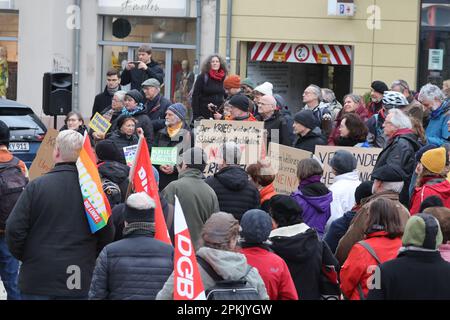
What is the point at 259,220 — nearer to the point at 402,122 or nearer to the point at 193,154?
the point at 193,154

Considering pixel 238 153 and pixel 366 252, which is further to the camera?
pixel 238 153

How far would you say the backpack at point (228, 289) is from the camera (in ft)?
19.0

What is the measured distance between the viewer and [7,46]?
22172mm

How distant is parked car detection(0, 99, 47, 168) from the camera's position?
15148 millimetres

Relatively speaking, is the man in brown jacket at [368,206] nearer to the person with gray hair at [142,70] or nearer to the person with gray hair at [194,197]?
the person with gray hair at [194,197]

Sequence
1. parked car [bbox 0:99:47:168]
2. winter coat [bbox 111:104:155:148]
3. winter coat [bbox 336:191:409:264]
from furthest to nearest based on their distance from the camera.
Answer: parked car [bbox 0:99:47:168], winter coat [bbox 111:104:155:148], winter coat [bbox 336:191:409:264]

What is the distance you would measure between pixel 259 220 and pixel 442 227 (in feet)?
4.04

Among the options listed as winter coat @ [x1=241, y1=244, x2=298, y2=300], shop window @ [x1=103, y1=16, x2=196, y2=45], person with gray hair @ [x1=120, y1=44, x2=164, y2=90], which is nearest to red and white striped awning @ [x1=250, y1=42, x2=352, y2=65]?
shop window @ [x1=103, y1=16, x2=196, y2=45]

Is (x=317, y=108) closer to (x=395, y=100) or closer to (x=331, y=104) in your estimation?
(x=331, y=104)

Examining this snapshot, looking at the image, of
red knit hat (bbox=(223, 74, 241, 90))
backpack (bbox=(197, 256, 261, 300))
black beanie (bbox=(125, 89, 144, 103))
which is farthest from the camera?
red knit hat (bbox=(223, 74, 241, 90))

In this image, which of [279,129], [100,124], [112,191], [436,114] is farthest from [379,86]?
[112,191]

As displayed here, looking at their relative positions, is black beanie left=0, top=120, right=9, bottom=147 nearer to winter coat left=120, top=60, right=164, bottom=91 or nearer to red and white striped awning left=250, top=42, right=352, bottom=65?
winter coat left=120, top=60, right=164, bottom=91

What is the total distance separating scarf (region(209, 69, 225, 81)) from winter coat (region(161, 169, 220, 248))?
5.65 m
